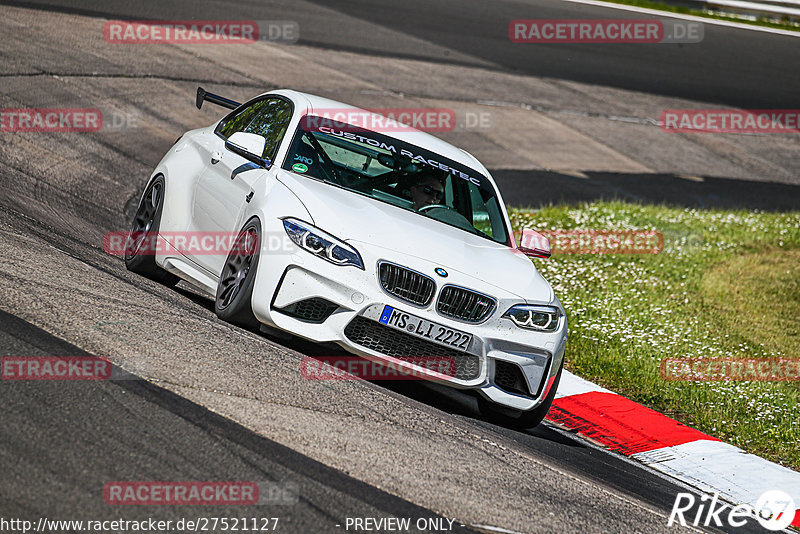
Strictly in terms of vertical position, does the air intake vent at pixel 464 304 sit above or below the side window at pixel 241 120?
below

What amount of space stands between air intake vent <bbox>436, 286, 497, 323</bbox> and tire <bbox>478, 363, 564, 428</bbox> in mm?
672

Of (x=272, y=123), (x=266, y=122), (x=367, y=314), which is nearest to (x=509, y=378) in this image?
(x=367, y=314)

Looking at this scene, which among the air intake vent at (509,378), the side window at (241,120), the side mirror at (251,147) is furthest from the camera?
the side window at (241,120)

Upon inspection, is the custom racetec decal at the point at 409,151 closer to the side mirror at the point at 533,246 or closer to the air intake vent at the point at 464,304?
the side mirror at the point at 533,246

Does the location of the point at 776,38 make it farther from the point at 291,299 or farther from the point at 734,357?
the point at 291,299

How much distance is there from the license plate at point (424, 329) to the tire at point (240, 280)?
2.86 feet

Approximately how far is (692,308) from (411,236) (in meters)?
5.39

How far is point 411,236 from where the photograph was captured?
6523 mm

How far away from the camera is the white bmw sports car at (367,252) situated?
20.2 feet

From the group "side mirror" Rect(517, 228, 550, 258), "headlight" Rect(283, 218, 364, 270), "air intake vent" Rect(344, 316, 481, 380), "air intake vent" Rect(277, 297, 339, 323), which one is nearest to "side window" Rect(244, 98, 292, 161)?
"headlight" Rect(283, 218, 364, 270)

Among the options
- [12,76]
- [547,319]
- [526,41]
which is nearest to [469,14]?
[526,41]

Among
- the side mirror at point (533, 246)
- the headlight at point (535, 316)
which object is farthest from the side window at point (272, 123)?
the headlight at point (535, 316)

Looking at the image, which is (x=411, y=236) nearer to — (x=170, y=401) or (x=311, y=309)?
(x=311, y=309)

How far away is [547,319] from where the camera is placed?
21.9 ft
